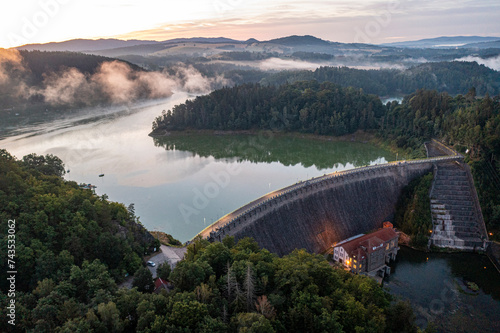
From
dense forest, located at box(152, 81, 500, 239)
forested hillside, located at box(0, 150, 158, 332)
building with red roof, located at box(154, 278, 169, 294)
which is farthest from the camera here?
dense forest, located at box(152, 81, 500, 239)

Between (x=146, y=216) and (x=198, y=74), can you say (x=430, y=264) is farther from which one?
(x=198, y=74)

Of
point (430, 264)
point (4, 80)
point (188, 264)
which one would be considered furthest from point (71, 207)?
point (4, 80)

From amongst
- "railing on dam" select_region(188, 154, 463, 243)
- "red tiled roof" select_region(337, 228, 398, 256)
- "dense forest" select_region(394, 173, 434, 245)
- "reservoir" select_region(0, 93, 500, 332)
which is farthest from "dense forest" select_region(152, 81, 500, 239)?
"red tiled roof" select_region(337, 228, 398, 256)

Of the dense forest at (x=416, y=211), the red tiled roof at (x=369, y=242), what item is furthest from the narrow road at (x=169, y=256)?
the dense forest at (x=416, y=211)

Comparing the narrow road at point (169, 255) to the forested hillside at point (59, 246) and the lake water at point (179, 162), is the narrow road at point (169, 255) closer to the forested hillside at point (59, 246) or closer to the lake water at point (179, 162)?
the forested hillside at point (59, 246)

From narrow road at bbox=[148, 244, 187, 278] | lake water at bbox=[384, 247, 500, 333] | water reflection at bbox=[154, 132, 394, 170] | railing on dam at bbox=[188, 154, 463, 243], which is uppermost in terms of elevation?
railing on dam at bbox=[188, 154, 463, 243]

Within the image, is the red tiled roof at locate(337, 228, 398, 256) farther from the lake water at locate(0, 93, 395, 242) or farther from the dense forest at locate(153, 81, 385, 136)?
the dense forest at locate(153, 81, 385, 136)
